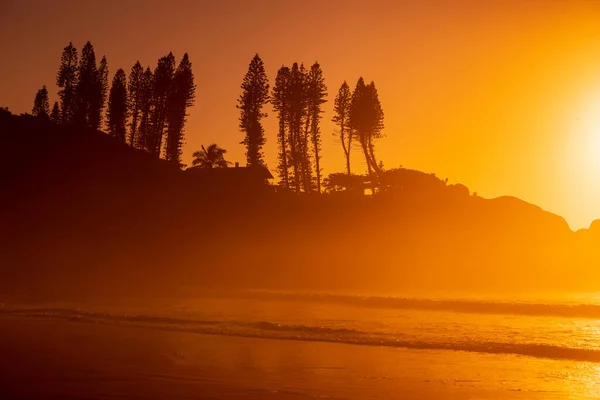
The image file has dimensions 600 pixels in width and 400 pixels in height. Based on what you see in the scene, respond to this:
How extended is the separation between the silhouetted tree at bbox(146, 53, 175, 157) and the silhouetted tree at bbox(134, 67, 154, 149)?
120 cm

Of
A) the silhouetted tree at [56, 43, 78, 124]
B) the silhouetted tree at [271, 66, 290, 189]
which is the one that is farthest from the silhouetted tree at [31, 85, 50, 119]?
the silhouetted tree at [271, 66, 290, 189]

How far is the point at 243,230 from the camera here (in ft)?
192

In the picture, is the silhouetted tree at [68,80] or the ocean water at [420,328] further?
the silhouetted tree at [68,80]

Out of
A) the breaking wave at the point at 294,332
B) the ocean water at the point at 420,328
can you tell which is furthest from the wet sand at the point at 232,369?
the breaking wave at the point at 294,332

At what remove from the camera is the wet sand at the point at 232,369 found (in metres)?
11.0

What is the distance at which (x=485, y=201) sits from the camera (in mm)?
67812

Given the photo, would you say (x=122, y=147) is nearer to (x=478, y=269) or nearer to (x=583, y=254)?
(x=478, y=269)

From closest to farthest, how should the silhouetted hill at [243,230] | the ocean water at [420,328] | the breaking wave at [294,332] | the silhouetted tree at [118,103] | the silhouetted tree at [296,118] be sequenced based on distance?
the ocean water at [420,328] → the breaking wave at [294,332] → the silhouetted hill at [243,230] → the silhouetted tree at [296,118] → the silhouetted tree at [118,103]

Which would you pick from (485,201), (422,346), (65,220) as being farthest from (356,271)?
(422,346)

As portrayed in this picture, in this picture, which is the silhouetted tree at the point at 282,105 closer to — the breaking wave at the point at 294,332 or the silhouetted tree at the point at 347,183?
the silhouetted tree at the point at 347,183

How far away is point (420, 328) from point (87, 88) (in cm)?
6331

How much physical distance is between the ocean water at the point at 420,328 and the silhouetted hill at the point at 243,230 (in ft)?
44.9

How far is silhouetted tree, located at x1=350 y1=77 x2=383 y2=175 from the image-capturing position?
229 feet

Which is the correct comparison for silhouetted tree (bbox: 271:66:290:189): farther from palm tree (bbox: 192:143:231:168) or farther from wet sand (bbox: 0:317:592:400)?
wet sand (bbox: 0:317:592:400)
